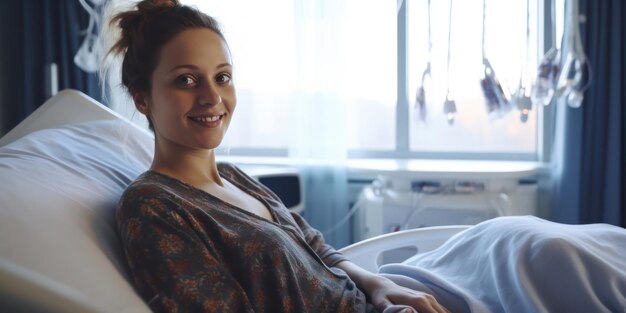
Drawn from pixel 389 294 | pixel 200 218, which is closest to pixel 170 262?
pixel 200 218

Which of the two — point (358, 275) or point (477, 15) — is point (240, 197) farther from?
point (477, 15)

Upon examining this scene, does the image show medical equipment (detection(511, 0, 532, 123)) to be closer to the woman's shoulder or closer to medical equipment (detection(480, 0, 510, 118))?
medical equipment (detection(480, 0, 510, 118))

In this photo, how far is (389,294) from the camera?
1.05 m

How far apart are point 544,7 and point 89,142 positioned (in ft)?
6.02

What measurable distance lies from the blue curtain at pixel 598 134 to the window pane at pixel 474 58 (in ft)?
0.74

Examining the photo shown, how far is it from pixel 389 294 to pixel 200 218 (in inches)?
14.6

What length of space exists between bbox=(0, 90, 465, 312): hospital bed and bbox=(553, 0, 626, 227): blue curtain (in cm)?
155

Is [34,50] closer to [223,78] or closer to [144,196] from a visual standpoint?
[223,78]

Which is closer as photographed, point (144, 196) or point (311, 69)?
point (144, 196)

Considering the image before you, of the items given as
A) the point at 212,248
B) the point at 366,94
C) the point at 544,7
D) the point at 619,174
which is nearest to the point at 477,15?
the point at 544,7

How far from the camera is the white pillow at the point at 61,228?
669mm

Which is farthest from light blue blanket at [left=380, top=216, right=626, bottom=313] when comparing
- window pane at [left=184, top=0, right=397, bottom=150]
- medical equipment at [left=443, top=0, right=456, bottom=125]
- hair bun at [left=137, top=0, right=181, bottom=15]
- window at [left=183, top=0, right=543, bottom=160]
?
window pane at [left=184, top=0, right=397, bottom=150]

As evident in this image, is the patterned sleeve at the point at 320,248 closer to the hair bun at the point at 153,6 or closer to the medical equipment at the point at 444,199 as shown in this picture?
the hair bun at the point at 153,6

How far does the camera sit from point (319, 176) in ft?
8.32
